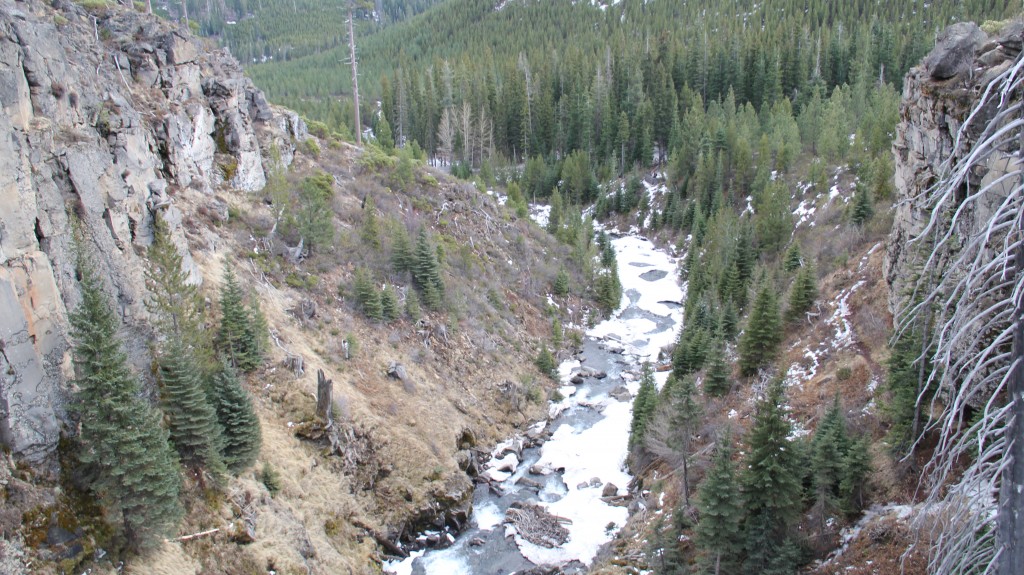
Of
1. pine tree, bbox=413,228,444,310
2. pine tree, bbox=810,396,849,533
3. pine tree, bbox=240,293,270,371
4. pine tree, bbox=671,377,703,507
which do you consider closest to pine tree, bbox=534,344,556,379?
pine tree, bbox=413,228,444,310

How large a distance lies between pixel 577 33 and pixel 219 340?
394 feet

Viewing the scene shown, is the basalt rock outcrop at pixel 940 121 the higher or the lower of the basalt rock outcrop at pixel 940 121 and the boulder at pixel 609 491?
the higher

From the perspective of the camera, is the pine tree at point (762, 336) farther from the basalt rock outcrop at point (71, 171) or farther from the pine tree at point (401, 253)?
the basalt rock outcrop at point (71, 171)

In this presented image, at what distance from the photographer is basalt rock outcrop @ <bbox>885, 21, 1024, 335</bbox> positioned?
17547 millimetres

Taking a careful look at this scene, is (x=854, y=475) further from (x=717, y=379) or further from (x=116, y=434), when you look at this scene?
(x=116, y=434)

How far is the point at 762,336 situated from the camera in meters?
31.4

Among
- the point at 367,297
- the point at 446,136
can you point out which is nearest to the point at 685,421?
the point at 367,297

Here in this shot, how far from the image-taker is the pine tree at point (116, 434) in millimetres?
16406

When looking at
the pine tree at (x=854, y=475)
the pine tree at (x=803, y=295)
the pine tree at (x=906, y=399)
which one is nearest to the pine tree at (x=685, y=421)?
the pine tree at (x=854, y=475)

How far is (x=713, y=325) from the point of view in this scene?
41.3 meters

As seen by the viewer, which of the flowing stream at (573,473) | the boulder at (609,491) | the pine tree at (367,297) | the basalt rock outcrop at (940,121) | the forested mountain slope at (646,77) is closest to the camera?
the basalt rock outcrop at (940,121)

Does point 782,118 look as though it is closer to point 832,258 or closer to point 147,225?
point 832,258

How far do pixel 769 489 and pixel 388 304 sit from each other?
22.2m

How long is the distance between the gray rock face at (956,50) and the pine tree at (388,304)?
26.3 m
